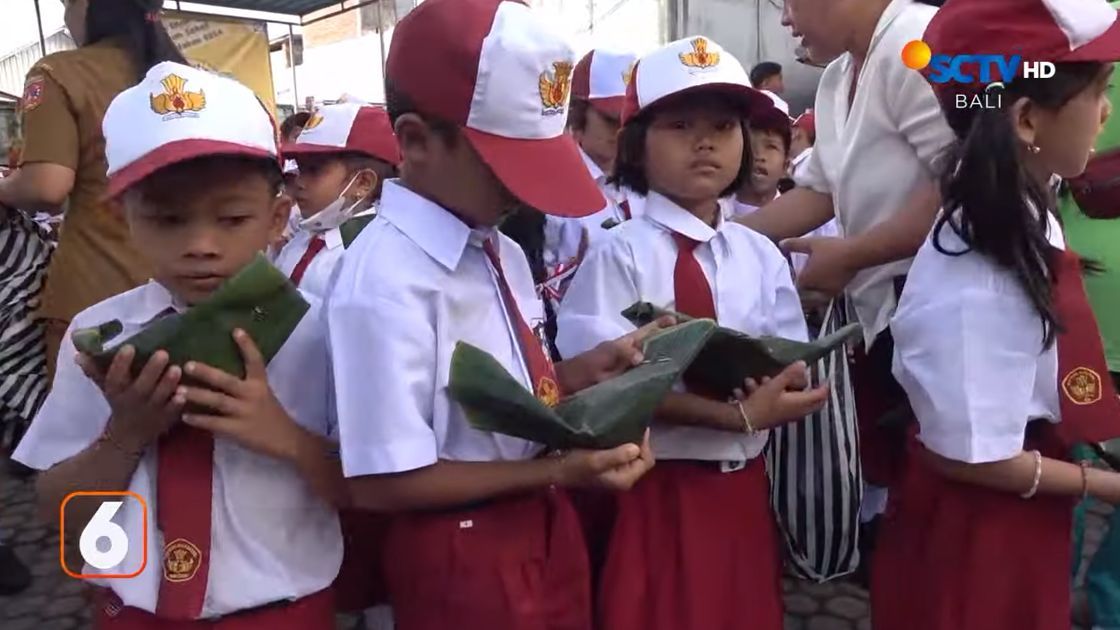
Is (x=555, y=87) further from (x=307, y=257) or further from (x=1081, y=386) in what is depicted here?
(x=307, y=257)

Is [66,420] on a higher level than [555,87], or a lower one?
lower

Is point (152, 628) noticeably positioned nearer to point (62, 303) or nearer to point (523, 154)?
point (523, 154)

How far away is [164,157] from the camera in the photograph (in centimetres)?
128

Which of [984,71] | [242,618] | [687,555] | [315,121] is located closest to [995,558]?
[687,555]

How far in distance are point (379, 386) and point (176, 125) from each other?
0.48 meters

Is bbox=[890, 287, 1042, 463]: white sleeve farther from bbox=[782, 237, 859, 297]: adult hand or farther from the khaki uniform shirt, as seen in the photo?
the khaki uniform shirt

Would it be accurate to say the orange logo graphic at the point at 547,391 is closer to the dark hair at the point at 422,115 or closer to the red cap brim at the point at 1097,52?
the dark hair at the point at 422,115

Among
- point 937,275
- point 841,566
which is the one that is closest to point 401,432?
point 937,275

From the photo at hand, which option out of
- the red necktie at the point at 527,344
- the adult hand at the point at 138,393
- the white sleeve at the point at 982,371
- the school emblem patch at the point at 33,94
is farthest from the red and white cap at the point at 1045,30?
the school emblem patch at the point at 33,94

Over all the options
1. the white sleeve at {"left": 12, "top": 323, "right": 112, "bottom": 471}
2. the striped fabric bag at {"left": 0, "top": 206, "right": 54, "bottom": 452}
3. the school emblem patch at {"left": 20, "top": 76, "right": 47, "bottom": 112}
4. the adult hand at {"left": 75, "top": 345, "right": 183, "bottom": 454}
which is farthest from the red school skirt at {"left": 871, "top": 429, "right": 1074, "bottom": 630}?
the striped fabric bag at {"left": 0, "top": 206, "right": 54, "bottom": 452}

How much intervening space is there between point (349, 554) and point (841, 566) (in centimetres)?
108

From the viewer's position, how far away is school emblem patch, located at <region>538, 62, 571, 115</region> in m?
1.36

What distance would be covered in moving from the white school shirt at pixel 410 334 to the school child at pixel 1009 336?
710 mm

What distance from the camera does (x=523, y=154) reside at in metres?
1.36
